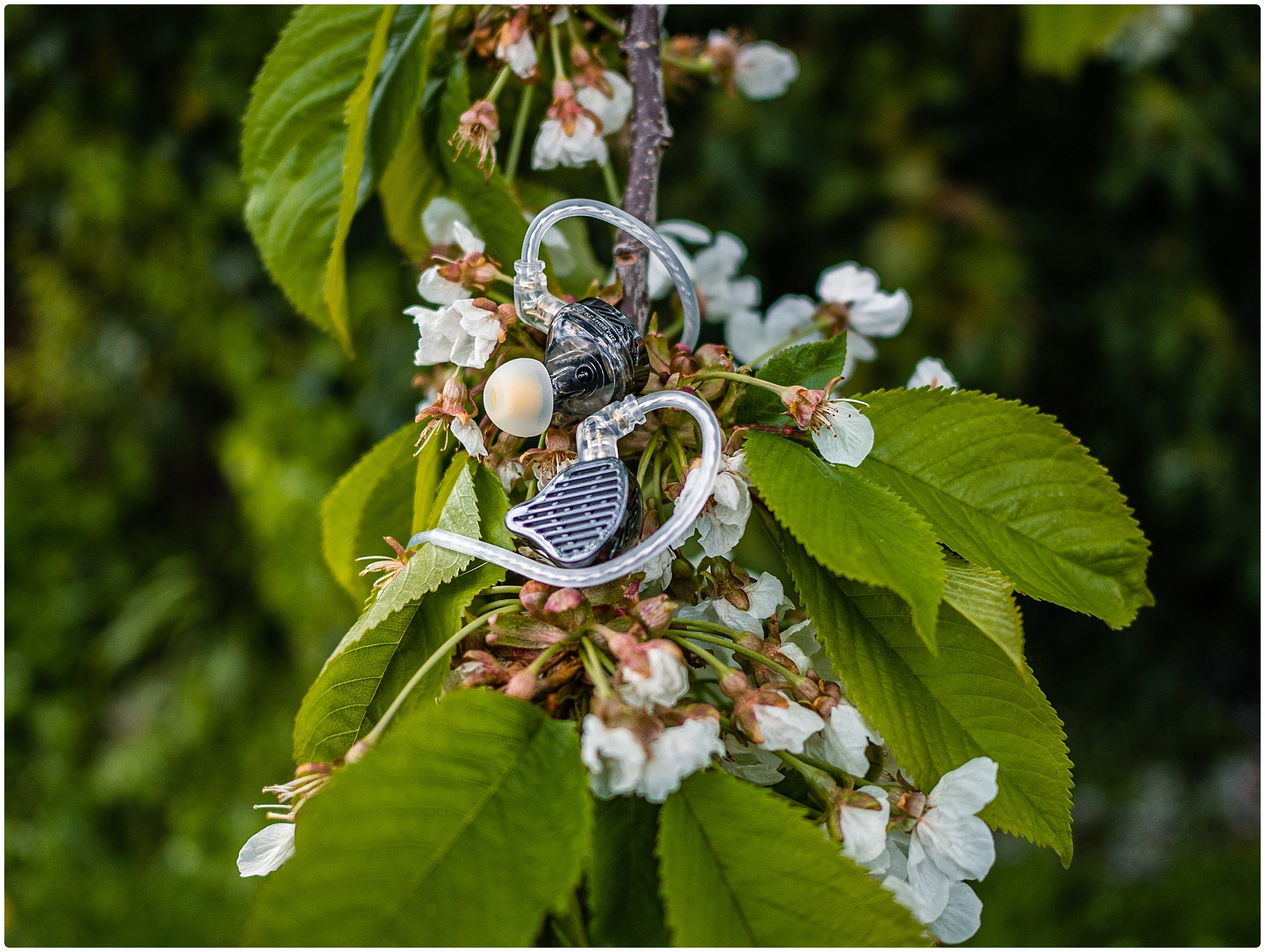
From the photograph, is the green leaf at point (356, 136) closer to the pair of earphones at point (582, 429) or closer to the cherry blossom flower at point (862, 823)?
the pair of earphones at point (582, 429)

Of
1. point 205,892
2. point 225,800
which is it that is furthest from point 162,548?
point 205,892

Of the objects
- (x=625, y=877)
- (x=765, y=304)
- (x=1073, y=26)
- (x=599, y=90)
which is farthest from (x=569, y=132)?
(x=765, y=304)

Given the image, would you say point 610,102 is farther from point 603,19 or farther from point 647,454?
point 647,454

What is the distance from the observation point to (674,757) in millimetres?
341

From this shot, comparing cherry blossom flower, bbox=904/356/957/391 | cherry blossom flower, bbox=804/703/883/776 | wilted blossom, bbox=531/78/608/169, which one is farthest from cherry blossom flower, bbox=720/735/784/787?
wilted blossom, bbox=531/78/608/169

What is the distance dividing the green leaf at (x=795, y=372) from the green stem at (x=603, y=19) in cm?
28

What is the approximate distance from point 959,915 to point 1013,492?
8.0 inches

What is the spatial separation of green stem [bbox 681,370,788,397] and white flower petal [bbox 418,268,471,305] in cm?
13

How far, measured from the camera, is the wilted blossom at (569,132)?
0.53 metres

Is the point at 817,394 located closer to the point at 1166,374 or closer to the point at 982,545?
the point at 982,545

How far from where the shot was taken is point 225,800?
232 cm

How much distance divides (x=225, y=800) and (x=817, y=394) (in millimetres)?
2359

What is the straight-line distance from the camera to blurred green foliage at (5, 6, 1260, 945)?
1.97 meters

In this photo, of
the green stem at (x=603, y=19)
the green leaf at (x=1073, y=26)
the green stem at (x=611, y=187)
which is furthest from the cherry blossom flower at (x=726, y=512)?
the green leaf at (x=1073, y=26)
